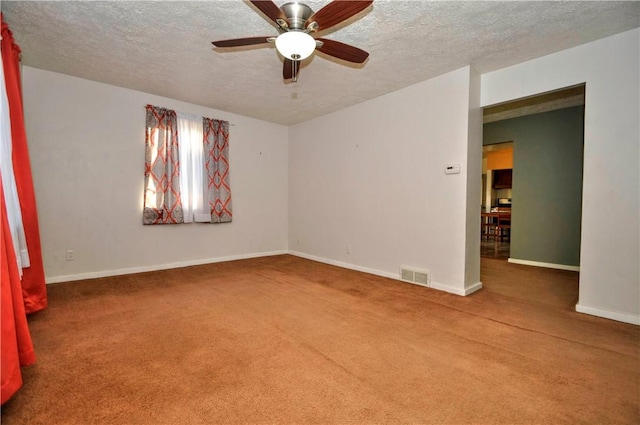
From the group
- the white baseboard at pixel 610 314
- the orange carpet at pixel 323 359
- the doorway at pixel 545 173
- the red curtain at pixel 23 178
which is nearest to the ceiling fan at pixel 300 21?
the red curtain at pixel 23 178

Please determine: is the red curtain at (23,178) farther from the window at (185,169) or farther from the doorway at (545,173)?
the doorway at (545,173)

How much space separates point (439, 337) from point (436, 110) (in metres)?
2.59

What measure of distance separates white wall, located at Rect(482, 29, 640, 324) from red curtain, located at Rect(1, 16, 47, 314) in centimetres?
498

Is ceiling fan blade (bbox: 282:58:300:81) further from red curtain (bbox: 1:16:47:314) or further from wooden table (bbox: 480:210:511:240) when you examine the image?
wooden table (bbox: 480:210:511:240)

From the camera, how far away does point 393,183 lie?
4.01 m

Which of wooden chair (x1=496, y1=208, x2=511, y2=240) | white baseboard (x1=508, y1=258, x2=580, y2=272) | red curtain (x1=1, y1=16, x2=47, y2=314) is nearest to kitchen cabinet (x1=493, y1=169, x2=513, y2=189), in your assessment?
wooden chair (x1=496, y1=208, x2=511, y2=240)

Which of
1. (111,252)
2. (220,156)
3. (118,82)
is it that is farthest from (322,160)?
(111,252)

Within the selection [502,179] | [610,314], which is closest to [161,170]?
[610,314]

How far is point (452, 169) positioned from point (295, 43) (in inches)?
91.1

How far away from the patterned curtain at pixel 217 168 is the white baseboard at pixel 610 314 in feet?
15.6

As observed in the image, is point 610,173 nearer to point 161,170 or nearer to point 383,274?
point 383,274

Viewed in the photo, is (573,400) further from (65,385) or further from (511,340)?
(65,385)

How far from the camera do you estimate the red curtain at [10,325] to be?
1.41 metres

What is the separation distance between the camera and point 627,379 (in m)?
1.73
